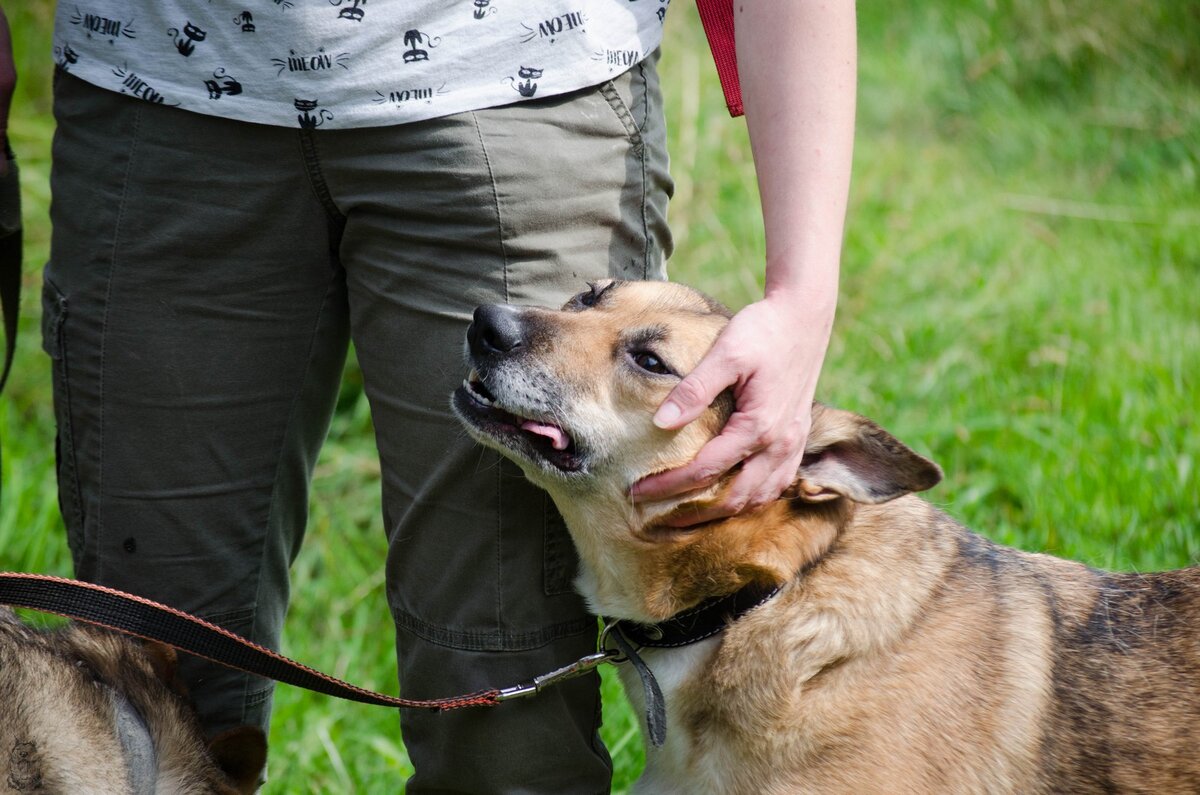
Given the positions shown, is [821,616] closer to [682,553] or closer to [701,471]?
[682,553]

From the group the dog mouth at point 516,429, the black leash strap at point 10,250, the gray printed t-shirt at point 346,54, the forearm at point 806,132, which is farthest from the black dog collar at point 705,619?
the black leash strap at point 10,250

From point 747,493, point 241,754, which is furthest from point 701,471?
point 241,754

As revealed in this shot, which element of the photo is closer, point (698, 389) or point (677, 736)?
point (698, 389)

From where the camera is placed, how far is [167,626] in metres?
2.00

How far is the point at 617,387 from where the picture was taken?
2.35 m

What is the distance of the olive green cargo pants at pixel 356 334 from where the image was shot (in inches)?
81.7

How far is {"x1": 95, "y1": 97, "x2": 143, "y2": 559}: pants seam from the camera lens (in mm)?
2131

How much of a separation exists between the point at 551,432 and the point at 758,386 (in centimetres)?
57

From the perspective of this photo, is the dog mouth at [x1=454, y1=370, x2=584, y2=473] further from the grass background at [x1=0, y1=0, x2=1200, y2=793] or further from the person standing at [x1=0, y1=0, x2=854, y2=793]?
the grass background at [x1=0, y1=0, x2=1200, y2=793]

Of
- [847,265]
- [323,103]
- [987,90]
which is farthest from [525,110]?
[987,90]

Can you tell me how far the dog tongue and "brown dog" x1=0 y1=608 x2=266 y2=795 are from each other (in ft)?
2.66

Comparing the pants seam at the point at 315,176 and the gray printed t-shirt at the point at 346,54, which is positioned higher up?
the gray printed t-shirt at the point at 346,54

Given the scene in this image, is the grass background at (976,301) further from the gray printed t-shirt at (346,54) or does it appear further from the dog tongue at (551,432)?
the gray printed t-shirt at (346,54)

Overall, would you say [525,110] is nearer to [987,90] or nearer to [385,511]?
[385,511]
